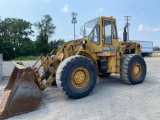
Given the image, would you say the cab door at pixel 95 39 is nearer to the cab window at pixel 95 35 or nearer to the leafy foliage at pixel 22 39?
the cab window at pixel 95 35

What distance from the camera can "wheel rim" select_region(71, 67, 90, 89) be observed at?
580 cm

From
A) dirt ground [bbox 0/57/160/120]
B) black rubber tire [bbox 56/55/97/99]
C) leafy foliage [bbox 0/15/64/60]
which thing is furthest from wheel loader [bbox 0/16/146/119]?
leafy foliage [bbox 0/15/64/60]

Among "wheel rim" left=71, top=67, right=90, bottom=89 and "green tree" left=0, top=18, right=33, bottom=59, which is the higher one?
"green tree" left=0, top=18, right=33, bottom=59

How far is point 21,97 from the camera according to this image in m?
4.95

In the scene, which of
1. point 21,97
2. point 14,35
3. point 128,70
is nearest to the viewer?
point 21,97

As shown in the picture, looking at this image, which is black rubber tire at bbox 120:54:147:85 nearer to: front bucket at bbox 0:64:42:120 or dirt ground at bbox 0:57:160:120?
dirt ground at bbox 0:57:160:120

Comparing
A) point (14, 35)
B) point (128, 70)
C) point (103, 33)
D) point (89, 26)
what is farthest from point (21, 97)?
point (14, 35)

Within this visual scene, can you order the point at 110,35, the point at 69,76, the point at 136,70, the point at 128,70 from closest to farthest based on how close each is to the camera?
the point at 69,76 < the point at 128,70 < the point at 110,35 < the point at 136,70

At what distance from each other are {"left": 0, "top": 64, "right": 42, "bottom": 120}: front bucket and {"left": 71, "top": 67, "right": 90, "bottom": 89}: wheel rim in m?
1.13

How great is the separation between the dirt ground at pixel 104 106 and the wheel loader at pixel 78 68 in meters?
0.32

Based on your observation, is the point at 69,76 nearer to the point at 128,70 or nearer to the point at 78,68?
the point at 78,68

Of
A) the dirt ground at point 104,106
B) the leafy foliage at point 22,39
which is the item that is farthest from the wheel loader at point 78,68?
the leafy foliage at point 22,39

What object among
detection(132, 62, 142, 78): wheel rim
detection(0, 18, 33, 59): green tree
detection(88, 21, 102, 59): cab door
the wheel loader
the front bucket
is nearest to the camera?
the front bucket

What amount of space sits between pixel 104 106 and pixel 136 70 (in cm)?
297
